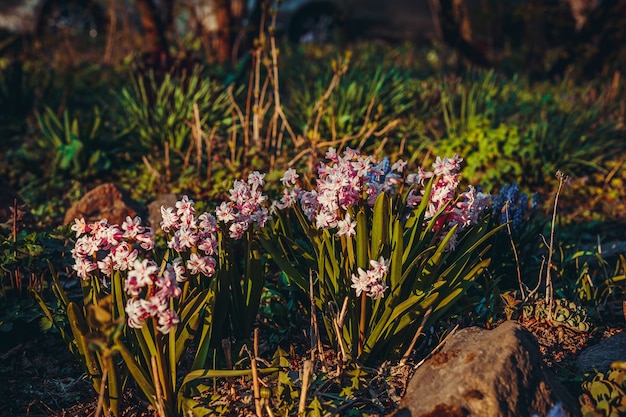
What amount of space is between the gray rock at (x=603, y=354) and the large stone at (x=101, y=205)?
306 centimetres

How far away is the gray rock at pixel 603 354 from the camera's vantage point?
3203 millimetres

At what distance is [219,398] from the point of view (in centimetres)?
312

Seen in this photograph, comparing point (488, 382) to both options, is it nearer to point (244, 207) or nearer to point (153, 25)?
point (244, 207)

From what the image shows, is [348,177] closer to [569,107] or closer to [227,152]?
[227,152]

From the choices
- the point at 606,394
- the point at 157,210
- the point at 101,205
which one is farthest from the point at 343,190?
the point at 101,205

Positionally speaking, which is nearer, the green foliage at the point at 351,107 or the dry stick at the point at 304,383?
the dry stick at the point at 304,383

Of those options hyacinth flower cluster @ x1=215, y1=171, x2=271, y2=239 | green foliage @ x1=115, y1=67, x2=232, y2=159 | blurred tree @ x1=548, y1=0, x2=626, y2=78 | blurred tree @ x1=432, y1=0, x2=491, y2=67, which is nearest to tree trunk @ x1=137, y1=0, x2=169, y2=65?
green foliage @ x1=115, y1=67, x2=232, y2=159

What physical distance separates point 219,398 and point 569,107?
5.94 m

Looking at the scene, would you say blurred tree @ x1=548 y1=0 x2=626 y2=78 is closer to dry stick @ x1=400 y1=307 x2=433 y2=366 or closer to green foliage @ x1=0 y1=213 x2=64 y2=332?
dry stick @ x1=400 y1=307 x2=433 y2=366

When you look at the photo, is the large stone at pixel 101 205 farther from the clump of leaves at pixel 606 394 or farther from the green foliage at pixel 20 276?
the clump of leaves at pixel 606 394

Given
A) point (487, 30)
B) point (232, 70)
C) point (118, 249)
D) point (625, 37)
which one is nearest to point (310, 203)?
point (118, 249)

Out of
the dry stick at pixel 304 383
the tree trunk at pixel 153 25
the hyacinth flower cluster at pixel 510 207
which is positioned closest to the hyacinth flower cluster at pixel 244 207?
the dry stick at pixel 304 383

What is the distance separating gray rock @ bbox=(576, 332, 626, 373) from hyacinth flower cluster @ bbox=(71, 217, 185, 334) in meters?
1.90

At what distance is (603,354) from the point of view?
129 inches
